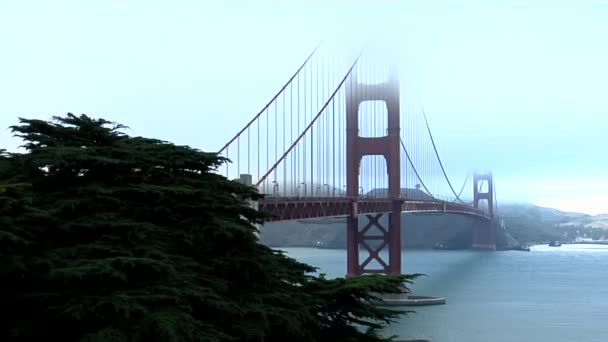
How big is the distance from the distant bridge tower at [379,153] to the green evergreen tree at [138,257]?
3736 centimetres

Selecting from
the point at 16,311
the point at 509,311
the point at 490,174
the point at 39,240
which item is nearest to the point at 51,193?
the point at 39,240

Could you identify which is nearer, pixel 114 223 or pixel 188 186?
pixel 114 223

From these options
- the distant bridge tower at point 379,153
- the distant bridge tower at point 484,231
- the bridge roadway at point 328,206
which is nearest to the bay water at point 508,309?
the distant bridge tower at point 379,153

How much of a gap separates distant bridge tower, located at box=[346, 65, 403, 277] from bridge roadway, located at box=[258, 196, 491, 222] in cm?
118

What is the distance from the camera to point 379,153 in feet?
183

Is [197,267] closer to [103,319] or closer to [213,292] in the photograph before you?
[213,292]

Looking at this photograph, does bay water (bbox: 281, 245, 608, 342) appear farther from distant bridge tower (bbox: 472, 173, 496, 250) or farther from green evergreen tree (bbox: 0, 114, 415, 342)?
distant bridge tower (bbox: 472, 173, 496, 250)

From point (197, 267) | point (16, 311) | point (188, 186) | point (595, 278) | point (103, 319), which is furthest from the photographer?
point (595, 278)

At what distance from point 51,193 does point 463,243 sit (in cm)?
15030

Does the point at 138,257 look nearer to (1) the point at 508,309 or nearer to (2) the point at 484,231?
(1) the point at 508,309

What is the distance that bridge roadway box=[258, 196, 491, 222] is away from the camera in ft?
103

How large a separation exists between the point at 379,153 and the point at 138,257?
148 feet

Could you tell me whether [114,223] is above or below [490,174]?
below

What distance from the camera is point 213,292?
11852mm
